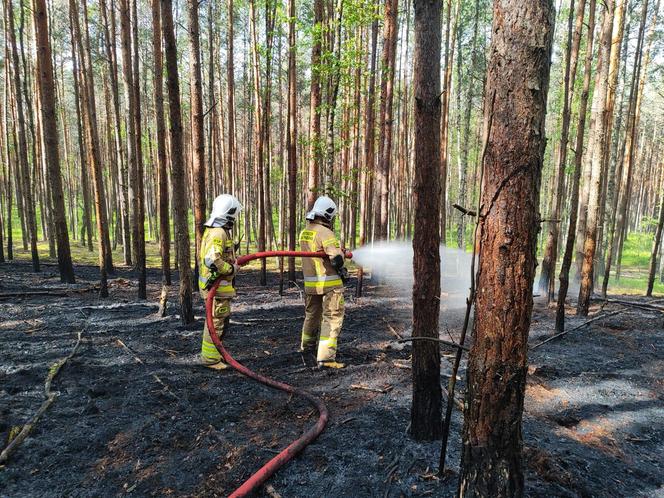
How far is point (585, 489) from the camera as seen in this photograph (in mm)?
2758

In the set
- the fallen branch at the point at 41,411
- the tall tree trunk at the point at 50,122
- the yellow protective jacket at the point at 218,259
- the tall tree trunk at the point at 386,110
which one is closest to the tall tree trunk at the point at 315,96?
the tall tree trunk at the point at 386,110

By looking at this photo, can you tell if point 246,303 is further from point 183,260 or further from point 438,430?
point 438,430

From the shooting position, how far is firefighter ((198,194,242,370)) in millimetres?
5074

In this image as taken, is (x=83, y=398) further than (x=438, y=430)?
Yes

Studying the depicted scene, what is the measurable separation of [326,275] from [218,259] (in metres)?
1.42

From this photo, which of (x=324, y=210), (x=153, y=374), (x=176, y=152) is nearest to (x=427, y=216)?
(x=324, y=210)

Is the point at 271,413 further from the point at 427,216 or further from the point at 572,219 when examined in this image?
the point at 572,219

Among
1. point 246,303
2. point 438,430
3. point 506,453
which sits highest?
point 506,453

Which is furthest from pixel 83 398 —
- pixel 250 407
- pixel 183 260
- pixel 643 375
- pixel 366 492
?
pixel 643 375

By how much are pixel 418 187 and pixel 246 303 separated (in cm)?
709

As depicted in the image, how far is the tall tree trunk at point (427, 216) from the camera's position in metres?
2.86

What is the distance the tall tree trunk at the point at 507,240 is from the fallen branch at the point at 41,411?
342 cm

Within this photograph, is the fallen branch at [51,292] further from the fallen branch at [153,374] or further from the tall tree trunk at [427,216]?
the tall tree trunk at [427,216]

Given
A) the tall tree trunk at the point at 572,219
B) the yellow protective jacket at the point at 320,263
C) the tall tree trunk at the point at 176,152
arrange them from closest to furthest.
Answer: the yellow protective jacket at the point at 320,263 → the tall tree trunk at the point at 176,152 → the tall tree trunk at the point at 572,219
